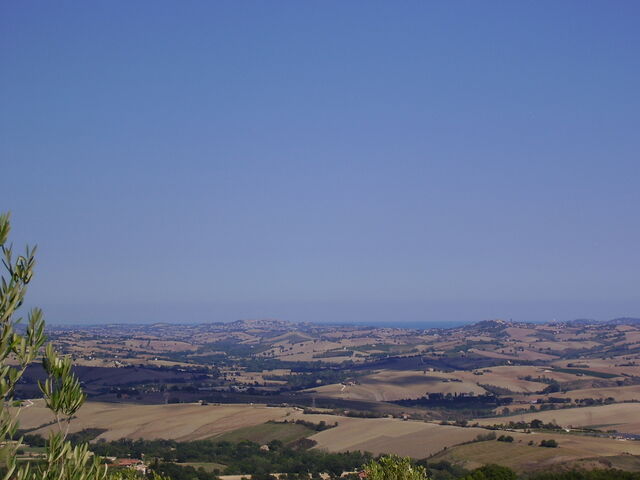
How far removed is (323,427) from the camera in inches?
4267

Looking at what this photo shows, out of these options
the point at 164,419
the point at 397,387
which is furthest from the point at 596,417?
the point at 164,419

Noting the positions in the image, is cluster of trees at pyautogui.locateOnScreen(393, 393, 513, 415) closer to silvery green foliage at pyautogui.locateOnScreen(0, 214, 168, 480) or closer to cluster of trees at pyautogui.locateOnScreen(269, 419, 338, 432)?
cluster of trees at pyautogui.locateOnScreen(269, 419, 338, 432)

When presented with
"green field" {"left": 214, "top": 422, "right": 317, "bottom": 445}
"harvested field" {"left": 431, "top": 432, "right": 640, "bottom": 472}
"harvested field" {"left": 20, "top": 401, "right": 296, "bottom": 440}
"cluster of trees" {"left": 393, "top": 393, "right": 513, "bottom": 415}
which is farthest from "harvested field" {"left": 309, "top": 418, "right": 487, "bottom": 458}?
"cluster of trees" {"left": 393, "top": 393, "right": 513, "bottom": 415}

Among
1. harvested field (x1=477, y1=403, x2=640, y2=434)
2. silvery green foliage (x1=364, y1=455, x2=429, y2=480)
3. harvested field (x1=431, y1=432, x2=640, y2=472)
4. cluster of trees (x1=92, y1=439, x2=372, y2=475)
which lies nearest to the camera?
silvery green foliage (x1=364, y1=455, x2=429, y2=480)

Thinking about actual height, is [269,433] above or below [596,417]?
below

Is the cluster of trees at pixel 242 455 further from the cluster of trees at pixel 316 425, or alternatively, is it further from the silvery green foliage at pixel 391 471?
the silvery green foliage at pixel 391 471

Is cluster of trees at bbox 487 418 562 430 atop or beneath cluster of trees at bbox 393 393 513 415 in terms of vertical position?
atop

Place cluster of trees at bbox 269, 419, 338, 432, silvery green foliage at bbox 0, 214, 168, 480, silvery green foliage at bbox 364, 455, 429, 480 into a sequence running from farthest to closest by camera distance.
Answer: cluster of trees at bbox 269, 419, 338, 432
silvery green foliage at bbox 364, 455, 429, 480
silvery green foliage at bbox 0, 214, 168, 480

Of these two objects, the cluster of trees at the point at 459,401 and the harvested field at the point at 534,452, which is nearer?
the harvested field at the point at 534,452

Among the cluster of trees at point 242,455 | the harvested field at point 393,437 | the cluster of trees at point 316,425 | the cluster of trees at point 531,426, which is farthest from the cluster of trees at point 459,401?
the cluster of trees at point 242,455

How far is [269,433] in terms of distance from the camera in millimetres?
103875

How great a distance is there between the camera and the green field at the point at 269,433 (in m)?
101

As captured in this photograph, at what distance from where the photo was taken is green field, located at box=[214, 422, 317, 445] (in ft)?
330

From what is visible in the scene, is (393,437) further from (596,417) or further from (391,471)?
(391,471)
